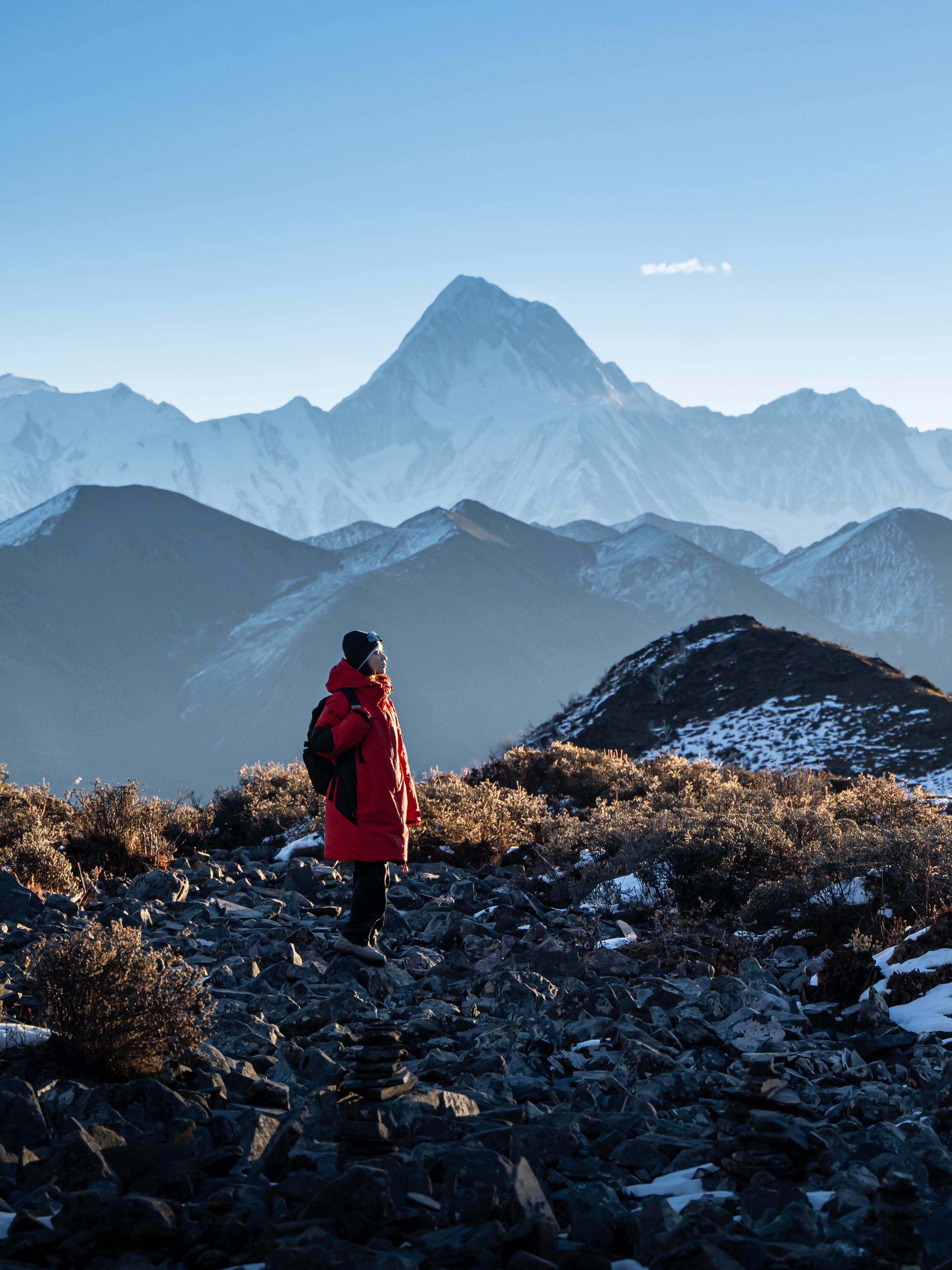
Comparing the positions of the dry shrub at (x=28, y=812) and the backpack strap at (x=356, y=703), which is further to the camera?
the dry shrub at (x=28, y=812)

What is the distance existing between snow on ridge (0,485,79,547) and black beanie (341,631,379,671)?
17121cm

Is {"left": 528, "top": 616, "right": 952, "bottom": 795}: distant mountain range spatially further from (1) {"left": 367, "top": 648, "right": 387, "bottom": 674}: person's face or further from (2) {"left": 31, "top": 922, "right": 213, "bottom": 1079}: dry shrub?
(2) {"left": 31, "top": 922, "right": 213, "bottom": 1079}: dry shrub

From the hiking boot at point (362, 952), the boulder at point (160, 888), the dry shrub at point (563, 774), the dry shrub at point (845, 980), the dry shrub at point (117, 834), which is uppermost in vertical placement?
the dry shrub at point (117, 834)

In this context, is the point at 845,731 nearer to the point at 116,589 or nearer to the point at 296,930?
the point at 296,930

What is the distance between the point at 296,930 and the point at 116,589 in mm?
165592

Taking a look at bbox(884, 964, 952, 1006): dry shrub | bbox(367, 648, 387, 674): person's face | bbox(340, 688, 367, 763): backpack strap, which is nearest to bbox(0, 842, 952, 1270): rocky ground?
bbox(884, 964, 952, 1006): dry shrub

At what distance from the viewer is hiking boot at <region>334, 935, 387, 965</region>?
23.3 feet

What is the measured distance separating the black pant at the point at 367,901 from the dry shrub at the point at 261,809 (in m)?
6.03

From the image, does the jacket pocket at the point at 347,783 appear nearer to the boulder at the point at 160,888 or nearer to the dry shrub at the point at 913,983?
the boulder at the point at 160,888

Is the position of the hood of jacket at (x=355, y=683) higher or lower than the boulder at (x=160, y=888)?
higher

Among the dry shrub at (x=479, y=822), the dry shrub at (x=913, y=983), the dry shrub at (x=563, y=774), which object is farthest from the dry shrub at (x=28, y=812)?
the dry shrub at (x=913, y=983)

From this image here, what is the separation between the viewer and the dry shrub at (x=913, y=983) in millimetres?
6262

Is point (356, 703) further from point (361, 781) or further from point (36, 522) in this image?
point (36, 522)

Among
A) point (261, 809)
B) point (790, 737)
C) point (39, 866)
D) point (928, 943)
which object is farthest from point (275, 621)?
point (928, 943)
